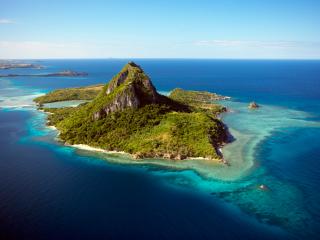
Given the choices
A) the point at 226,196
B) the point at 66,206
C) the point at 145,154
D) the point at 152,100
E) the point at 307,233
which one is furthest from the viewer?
the point at 152,100

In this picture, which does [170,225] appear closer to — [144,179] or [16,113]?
[144,179]

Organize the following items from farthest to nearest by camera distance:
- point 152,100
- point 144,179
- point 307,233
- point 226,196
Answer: point 152,100
point 144,179
point 226,196
point 307,233

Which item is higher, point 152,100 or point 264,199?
point 152,100

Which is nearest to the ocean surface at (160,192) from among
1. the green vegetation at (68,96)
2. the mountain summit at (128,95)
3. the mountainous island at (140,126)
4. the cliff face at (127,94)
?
the mountainous island at (140,126)

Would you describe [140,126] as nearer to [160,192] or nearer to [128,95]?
[128,95]

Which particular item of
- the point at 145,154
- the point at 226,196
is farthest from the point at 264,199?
the point at 145,154

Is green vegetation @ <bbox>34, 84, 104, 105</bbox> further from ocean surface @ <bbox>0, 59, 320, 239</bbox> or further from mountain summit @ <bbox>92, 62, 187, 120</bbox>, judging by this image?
ocean surface @ <bbox>0, 59, 320, 239</bbox>

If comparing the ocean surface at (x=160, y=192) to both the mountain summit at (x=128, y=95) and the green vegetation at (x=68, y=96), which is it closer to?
the mountain summit at (x=128, y=95)

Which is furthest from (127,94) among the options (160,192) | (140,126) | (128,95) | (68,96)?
(68,96)
